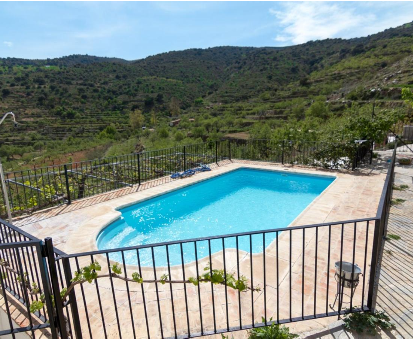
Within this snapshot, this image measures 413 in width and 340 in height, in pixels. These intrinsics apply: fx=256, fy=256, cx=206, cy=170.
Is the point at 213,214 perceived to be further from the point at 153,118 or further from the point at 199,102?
the point at 199,102

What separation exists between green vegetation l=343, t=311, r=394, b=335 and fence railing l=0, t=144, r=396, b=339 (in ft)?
0.21

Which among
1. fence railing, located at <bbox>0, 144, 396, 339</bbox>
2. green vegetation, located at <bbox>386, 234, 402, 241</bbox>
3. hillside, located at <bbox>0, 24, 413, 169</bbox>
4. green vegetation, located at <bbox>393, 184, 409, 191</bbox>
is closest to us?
fence railing, located at <bbox>0, 144, 396, 339</bbox>

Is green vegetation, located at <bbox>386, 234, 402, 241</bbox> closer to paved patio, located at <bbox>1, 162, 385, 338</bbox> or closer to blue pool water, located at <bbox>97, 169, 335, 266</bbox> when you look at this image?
paved patio, located at <bbox>1, 162, 385, 338</bbox>

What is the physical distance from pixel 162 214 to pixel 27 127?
3578 centimetres

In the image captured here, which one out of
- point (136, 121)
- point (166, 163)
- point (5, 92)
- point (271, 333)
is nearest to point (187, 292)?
point (271, 333)

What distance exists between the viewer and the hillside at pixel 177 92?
3088 centimetres

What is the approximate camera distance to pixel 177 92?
52469 millimetres

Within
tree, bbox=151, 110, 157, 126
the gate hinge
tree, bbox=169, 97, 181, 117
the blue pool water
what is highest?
tree, bbox=169, 97, 181, 117

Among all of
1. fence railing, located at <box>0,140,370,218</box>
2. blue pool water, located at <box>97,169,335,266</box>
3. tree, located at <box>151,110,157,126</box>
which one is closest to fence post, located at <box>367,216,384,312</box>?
blue pool water, located at <box>97,169,335,266</box>

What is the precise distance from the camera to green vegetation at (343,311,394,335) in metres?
2.17

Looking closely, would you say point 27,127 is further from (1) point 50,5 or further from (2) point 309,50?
(2) point 309,50

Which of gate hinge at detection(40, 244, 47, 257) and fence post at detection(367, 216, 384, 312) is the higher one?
gate hinge at detection(40, 244, 47, 257)

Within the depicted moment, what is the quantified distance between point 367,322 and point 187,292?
1.77 meters

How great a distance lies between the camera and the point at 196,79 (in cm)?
5909
